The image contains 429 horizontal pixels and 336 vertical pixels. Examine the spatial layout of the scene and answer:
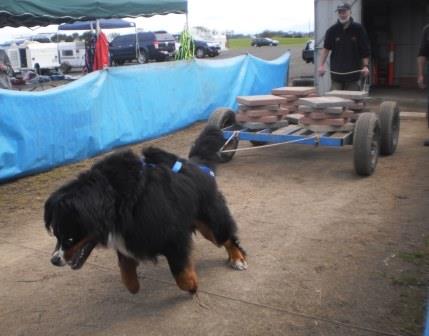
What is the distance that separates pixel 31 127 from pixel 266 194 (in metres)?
3.10

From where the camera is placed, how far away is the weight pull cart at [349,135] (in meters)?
5.98

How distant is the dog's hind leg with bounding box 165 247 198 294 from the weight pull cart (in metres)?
2.41

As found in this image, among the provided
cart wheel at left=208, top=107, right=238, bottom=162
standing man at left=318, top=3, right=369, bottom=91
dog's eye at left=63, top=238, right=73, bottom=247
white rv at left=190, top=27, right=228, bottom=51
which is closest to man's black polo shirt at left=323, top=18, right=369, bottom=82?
standing man at left=318, top=3, right=369, bottom=91

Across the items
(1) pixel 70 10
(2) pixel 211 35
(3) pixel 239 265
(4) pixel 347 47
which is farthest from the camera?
(2) pixel 211 35

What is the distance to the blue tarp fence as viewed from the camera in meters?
6.55

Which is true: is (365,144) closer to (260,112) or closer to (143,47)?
(260,112)

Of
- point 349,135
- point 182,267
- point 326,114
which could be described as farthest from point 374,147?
point 182,267

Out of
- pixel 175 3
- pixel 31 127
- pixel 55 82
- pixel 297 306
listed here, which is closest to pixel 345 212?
pixel 297 306

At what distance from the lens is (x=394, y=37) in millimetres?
14492

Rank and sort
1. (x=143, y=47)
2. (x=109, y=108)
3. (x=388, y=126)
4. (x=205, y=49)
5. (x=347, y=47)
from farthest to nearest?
(x=205, y=49)
(x=143, y=47)
(x=109, y=108)
(x=347, y=47)
(x=388, y=126)

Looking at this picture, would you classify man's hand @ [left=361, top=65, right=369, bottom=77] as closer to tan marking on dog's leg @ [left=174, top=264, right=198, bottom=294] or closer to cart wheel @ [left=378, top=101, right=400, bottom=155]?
cart wheel @ [left=378, top=101, right=400, bottom=155]

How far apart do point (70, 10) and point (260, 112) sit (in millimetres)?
5275

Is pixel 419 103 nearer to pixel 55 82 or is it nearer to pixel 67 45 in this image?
pixel 55 82

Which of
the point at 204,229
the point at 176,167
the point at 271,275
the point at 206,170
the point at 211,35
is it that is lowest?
the point at 271,275
